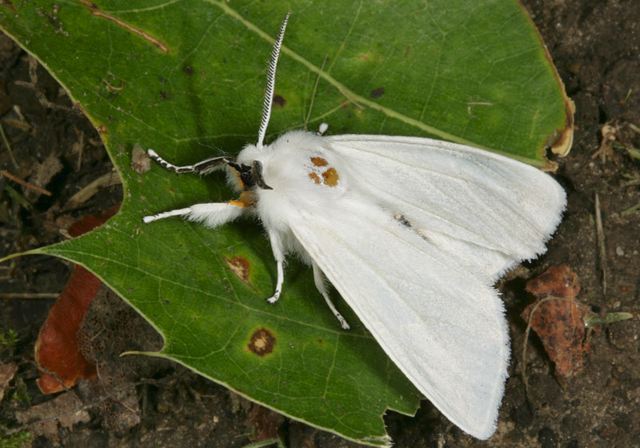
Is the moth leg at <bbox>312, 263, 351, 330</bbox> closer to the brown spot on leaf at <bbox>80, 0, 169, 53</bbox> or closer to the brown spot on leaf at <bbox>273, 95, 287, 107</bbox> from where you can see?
the brown spot on leaf at <bbox>273, 95, 287, 107</bbox>

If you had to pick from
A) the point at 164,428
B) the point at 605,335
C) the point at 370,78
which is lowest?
the point at 164,428

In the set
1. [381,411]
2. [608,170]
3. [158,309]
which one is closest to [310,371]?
[381,411]

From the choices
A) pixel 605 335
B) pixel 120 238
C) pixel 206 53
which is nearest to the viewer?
pixel 120 238

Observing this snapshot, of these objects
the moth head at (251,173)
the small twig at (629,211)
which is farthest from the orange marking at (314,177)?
the small twig at (629,211)

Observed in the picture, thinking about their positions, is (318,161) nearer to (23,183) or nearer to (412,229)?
(412,229)

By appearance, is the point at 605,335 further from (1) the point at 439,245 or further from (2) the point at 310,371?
Answer: (2) the point at 310,371

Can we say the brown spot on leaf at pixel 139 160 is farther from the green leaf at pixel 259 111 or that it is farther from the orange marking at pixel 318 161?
the orange marking at pixel 318 161
